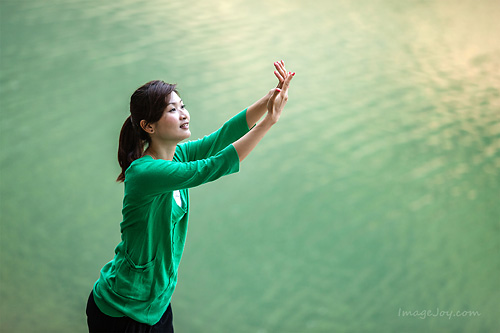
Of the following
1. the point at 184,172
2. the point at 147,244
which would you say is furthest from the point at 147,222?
the point at 184,172

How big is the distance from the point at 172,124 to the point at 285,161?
3.28ft

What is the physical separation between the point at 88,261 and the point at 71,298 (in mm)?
164

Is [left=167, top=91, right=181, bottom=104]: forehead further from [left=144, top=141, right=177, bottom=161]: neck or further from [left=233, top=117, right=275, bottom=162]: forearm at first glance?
[left=233, top=117, right=275, bottom=162]: forearm

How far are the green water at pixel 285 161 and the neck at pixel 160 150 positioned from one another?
87 cm

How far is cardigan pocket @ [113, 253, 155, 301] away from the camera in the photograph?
3.95 feet

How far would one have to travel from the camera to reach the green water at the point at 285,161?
2.10m

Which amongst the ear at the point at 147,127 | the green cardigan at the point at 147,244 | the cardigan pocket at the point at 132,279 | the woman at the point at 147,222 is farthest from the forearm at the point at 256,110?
the cardigan pocket at the point at 132,279

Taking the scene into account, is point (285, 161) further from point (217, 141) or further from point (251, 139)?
point (251, 139)

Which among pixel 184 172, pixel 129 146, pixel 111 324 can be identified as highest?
pixel 129 146

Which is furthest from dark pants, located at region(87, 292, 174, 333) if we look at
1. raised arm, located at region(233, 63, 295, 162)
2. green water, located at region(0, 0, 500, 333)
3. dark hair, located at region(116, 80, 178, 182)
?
green water, located at region(0, 0, 500, 333)

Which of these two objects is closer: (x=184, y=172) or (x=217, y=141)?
(x=184, y=172)

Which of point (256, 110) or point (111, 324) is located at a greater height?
point (256, 110)

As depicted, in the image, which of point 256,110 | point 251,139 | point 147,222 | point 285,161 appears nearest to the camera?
point 251,139

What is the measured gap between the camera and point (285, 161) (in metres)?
2.16
